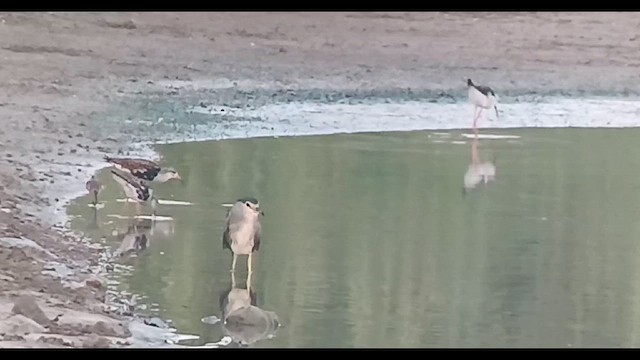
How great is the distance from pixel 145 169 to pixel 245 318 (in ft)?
0.83

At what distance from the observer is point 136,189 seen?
1.42m

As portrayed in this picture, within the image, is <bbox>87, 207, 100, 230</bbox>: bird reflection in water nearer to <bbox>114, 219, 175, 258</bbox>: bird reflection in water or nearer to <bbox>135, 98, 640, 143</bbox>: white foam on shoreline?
<bbox>114, 219, 175, 258</bbox>: bird reflection in water

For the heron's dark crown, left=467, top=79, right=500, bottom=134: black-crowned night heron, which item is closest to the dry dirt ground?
left=467, top=79, right=500, bottom=134: black-crowned night heron

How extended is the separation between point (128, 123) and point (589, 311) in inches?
27.8

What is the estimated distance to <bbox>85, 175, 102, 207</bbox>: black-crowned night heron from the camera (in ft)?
4.67

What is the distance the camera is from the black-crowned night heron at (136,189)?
4.67ft

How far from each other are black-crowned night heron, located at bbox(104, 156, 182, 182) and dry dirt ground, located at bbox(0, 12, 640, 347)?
0.12ft

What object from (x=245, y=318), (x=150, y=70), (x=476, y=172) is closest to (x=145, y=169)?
(x=150, y=70)

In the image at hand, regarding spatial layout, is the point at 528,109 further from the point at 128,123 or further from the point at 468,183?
the point at 128,123

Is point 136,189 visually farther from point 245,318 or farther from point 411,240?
point 411,240

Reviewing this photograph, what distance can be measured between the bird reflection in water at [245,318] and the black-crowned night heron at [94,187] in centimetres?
22

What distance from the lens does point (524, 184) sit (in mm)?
1433

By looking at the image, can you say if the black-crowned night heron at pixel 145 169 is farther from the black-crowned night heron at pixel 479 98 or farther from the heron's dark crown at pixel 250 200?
the black-crowned night heron at pixel 479 98

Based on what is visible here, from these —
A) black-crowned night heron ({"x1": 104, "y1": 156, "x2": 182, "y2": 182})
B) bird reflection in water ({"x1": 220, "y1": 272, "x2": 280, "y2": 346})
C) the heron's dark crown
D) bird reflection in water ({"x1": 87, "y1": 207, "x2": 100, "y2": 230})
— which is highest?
black-crowned night heron ({"x1": 104, "y1": 156, "x2": 182, "y2": 182})
